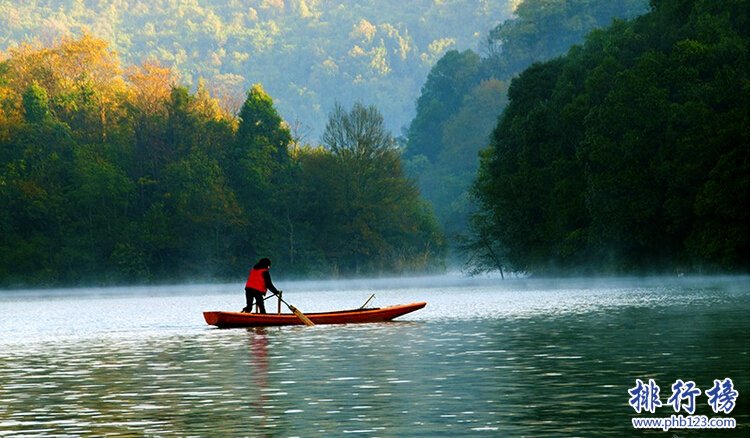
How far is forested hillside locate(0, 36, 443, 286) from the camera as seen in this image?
115062 mm

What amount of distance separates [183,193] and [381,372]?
90.2 metres

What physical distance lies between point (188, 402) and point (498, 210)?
224 feet

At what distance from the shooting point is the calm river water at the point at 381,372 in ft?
70.3

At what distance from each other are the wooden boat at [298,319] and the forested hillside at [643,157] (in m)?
28.4

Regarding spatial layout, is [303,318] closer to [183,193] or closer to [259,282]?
[259,282]

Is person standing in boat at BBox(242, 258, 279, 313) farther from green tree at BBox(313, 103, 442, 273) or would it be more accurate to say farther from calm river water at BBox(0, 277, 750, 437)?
green tree at BBox(313, 103, 442, 273)

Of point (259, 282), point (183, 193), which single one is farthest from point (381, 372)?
point (183, 193)

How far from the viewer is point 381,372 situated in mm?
29109

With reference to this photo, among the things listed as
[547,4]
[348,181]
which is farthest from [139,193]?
[547,4]

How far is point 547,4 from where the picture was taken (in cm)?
19075

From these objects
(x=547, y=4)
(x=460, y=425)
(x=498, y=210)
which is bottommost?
(x=460, y=425)

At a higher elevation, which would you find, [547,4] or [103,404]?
[547,4]

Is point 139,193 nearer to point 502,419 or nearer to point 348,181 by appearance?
point 348,181

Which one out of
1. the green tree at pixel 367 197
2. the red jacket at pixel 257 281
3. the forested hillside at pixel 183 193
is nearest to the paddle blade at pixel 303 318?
the red jacket at pixel 257 281
